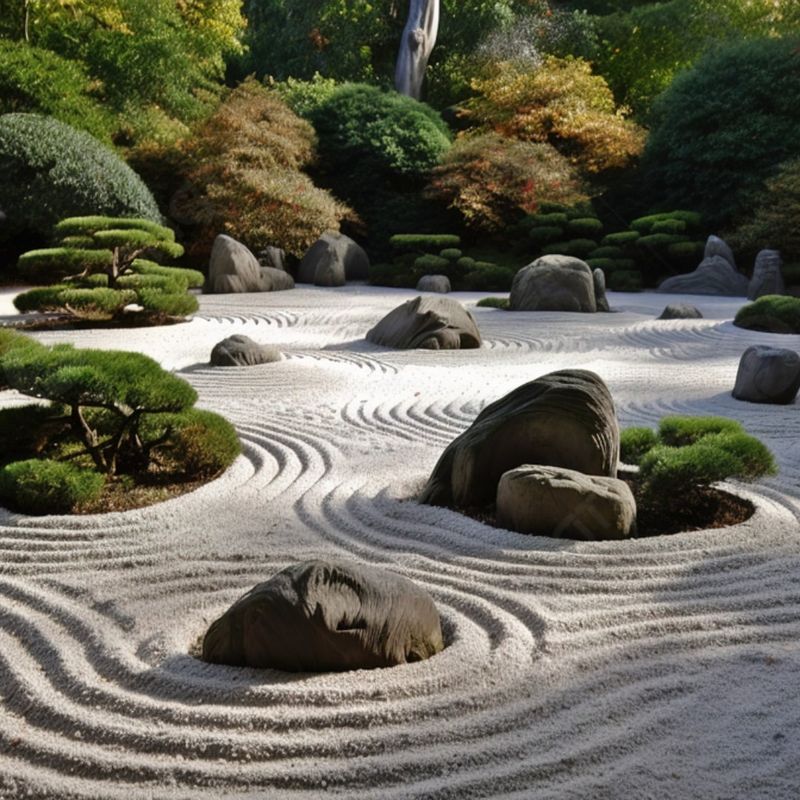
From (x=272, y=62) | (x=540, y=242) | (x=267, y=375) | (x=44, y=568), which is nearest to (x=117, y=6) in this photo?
(x=272, y=62)

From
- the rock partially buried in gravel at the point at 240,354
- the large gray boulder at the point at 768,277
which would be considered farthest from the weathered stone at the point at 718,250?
the rock partially buried in gravel at the point at 240,354

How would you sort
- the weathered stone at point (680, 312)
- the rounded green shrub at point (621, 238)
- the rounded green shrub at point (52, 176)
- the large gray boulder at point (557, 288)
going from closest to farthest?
1. the weathered stone at point (680, 312)
2. the large gray boulder at point (557, 288)
3. the rounded green shrub at point (52, 176)
4. the rounded green shrub at point (621, 238)

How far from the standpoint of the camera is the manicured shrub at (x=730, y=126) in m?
18.6

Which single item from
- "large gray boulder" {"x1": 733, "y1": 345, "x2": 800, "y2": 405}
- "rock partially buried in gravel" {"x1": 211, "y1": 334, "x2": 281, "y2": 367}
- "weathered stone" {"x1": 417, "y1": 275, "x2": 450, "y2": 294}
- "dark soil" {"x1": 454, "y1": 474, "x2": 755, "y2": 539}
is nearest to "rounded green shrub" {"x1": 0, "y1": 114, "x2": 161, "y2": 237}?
"weathered stone" {"x1": 417, "y1": 275, "x2": 450, "y2": 294}

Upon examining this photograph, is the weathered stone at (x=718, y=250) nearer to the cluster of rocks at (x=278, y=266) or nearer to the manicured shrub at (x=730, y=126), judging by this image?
the manicured shrub at (x=730, y=126)

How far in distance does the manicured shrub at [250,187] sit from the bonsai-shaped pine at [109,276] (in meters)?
5.28

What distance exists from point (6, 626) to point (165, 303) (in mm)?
8305

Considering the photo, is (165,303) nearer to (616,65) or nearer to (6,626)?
(6,626)

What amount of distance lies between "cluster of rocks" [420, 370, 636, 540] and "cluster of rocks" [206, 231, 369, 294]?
1145 centimetres

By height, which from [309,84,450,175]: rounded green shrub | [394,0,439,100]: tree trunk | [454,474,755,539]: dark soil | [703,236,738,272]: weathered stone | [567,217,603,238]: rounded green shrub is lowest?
[454,474,755,539]: dark soil

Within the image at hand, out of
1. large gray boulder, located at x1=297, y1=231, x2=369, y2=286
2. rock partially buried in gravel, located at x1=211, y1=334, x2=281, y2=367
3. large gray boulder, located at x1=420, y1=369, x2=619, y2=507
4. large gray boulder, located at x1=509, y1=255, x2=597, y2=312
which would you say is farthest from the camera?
large gray boulder, located at x1=297, y1=231, x2=369, y2=286

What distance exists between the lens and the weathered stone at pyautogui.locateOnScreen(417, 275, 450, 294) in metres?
16.8

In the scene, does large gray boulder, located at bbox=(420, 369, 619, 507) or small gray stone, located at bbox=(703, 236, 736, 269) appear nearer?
large gray boulder, located at bbox=(420, 369, 619, 507)

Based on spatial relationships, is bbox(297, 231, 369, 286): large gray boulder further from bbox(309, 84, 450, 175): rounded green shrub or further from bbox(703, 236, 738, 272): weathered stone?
bbox(703, 236, 738, 272): weathered stone
